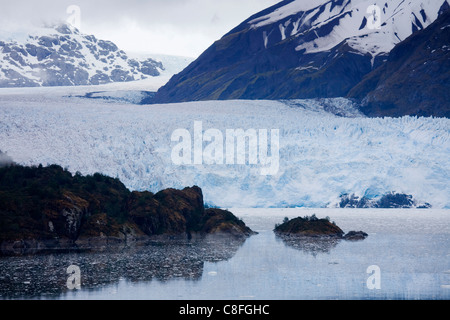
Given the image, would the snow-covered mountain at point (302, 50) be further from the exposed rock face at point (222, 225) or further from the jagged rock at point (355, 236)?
the jagged rock at point (355, 236)

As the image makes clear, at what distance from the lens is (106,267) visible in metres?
21.3

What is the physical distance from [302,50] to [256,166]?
2192 inches

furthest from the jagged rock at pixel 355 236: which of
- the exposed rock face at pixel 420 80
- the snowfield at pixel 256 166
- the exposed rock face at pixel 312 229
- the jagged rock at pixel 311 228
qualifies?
the exposed rock face at pixel 420 80

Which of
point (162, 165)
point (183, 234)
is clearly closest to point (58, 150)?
point (162, 165)

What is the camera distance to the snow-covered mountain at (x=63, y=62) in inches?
6924

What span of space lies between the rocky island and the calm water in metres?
2.11

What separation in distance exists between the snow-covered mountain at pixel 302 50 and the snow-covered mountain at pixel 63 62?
6397cm

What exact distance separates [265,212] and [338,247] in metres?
23.8

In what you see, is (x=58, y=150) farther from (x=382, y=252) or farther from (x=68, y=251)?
(x=382, y=252)

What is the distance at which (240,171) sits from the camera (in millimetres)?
45781

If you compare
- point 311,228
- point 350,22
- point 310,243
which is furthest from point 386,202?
point 350,22

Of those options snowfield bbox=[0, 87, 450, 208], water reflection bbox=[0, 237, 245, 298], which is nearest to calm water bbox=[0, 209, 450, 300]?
water reflection bbox=[0, 237, 245, 298]

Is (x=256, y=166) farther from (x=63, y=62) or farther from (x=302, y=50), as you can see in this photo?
(x=63, y=62)

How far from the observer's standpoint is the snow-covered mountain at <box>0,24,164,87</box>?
175875 millimetres
